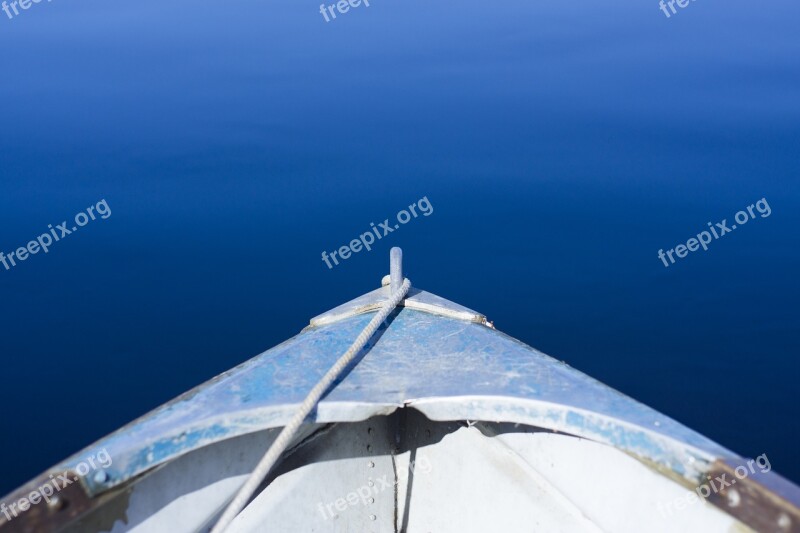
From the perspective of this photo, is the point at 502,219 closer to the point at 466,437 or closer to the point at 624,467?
the point at 466,437

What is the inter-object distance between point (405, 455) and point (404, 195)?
120 inches

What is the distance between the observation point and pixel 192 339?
3.77m

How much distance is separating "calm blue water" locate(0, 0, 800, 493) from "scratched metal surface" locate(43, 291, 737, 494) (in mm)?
A: 1712

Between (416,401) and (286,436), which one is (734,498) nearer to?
(416,401)

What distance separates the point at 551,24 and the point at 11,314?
20.8 ft

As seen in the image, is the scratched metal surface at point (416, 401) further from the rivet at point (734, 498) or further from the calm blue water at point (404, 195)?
the calm blue water at point (404, 195)

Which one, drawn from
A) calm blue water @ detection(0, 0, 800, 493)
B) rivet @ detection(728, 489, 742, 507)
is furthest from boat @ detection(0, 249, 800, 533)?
calm blue water @ detection(0, 0, 800, 493)

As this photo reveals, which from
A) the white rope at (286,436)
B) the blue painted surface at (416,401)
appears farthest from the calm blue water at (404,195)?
the white rope at (286,436)

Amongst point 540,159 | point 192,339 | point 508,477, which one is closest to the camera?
point 508,477

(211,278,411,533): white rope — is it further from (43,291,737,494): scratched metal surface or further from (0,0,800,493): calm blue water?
(0,0,800,493): calm blue water

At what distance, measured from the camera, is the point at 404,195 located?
4949 millimetres

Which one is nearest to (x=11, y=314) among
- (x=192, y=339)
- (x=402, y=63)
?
(x=192, y=339)

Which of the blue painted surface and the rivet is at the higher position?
the blue painted surface

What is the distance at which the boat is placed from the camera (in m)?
1.44
